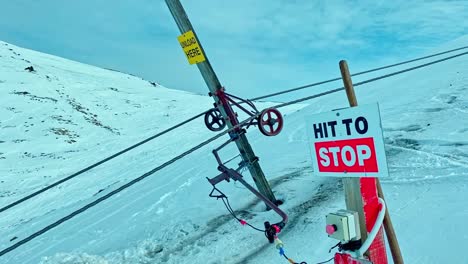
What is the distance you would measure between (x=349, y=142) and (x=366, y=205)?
40 cm

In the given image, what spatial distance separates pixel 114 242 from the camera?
5184mm

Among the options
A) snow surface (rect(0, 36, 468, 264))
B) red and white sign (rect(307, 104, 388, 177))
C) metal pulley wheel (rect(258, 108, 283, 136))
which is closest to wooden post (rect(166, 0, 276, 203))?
metal pulley wheel (rect(258, 108, 283, 136))

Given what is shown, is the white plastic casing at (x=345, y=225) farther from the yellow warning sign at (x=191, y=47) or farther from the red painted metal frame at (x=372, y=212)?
the yellow warning sign at (x=191, y=47)

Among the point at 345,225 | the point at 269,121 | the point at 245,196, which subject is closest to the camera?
the point at 345,225

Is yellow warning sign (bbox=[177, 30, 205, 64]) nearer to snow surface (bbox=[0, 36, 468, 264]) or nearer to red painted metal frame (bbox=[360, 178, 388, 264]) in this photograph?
snow surface (bbox=[0, 36, 468, 264])

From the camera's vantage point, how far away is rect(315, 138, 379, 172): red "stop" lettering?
1.98 meters

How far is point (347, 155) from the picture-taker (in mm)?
2082

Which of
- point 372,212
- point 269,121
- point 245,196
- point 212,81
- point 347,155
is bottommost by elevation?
point 245,196

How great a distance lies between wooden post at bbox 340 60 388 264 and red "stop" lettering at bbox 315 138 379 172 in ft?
0.36

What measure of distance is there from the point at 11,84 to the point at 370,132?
29593mm

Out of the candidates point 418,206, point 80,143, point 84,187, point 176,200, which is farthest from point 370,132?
point 80,143

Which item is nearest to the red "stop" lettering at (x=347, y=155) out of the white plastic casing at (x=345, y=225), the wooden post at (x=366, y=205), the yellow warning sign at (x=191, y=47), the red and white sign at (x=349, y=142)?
the red and white sign at (x=349, y=142)

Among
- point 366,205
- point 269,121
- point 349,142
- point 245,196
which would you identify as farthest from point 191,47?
point 366,205

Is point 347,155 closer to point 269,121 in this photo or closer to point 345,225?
point 345,225
